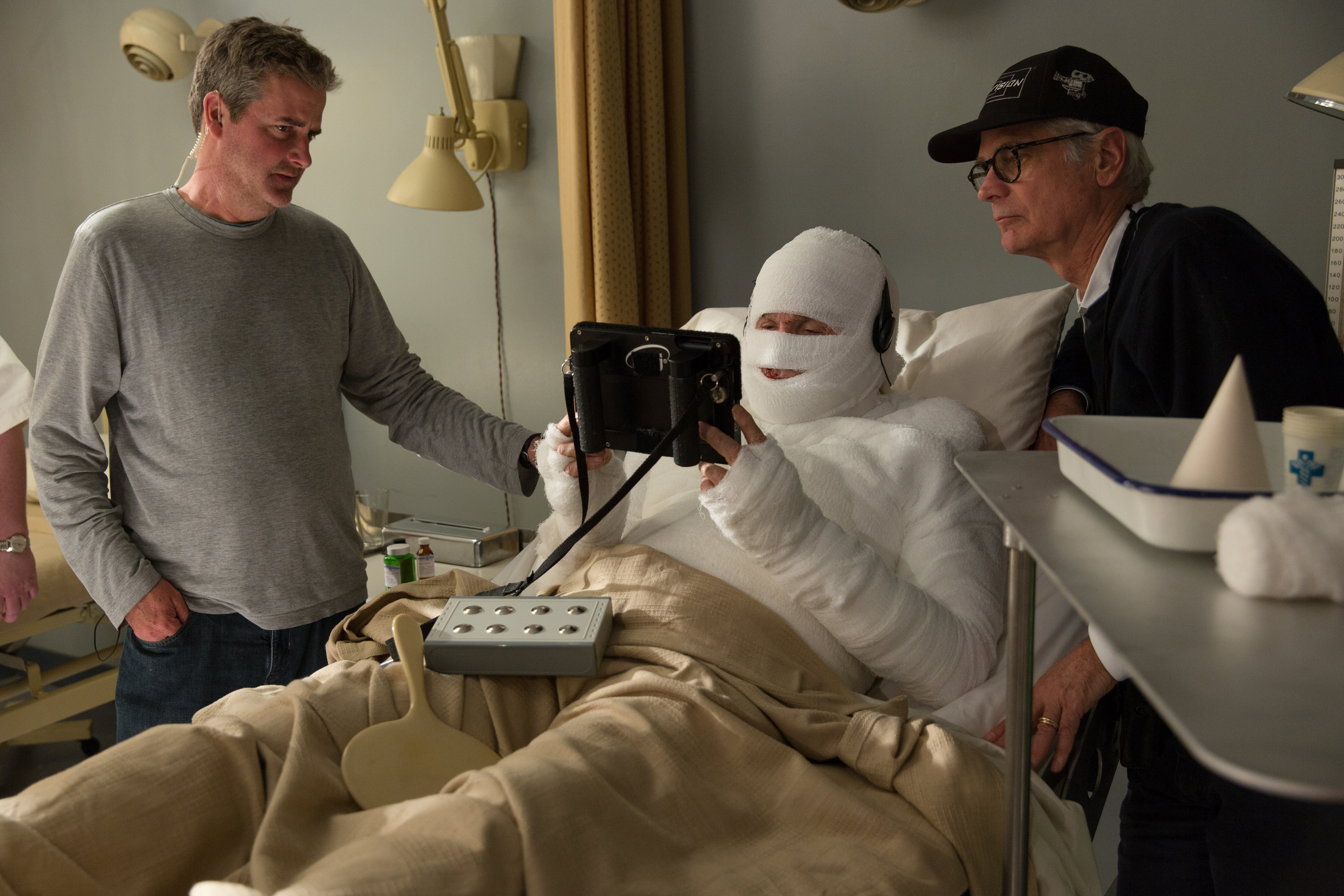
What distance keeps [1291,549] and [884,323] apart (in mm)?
1141

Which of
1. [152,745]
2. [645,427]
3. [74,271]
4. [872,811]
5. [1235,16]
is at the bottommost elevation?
[872,811]

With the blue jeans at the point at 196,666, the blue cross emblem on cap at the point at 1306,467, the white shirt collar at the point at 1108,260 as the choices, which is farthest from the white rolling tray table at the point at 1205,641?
the blue jeans at the point at 196,666

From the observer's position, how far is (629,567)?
4.37 feet

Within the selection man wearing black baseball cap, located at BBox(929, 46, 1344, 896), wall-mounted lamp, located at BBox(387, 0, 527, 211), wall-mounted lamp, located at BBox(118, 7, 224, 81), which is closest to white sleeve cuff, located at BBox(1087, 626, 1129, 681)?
man wearing black baseball cap, located at BBox(929, 46, 1344, 896)

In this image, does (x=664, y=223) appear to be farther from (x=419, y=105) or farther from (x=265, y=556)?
(x=265, y=556)

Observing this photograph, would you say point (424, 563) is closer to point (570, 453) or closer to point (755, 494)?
point (570, 453)

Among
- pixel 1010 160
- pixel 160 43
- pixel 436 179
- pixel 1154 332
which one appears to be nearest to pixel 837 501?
pixel 1154 332

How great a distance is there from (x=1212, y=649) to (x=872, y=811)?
0.58 m

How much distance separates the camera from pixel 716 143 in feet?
8.01

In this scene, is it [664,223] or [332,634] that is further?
[664,223]

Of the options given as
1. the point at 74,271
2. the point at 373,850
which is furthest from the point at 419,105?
the point at 373,850

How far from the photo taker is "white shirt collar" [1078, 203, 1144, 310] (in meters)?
1.50

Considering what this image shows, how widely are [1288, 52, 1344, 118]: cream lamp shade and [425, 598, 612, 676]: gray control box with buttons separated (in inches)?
48.4

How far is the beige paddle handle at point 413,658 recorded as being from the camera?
1.11 m
